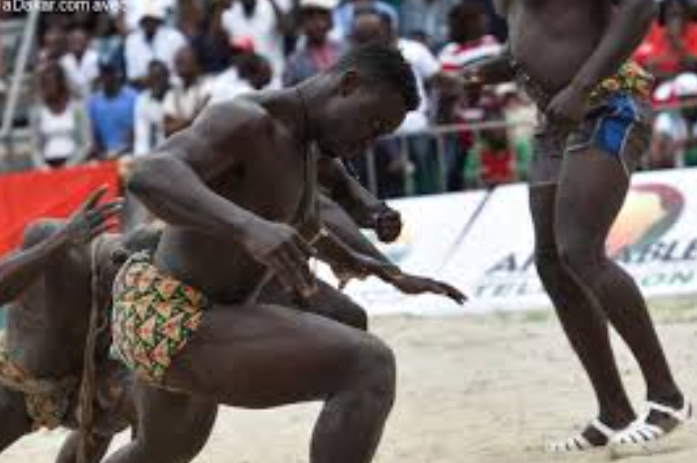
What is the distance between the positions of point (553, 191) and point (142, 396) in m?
2.08

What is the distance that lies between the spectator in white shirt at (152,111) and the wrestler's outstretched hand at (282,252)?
388 inches

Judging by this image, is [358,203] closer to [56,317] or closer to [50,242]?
[50,242]

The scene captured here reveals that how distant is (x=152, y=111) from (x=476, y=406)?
650 centimetres

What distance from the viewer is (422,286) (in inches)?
213

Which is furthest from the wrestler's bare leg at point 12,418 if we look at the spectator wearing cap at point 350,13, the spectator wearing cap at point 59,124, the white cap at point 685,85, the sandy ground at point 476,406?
the spectator wearing cap at point 59,124

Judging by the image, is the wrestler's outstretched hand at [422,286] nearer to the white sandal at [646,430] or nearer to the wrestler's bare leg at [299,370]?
the wrestler's bare leg at [299,370]

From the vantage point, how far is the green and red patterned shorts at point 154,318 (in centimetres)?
502

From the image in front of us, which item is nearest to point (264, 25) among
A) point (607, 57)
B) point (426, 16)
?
point (426, 16)

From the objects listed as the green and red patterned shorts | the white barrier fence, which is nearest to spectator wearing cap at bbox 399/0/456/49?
the white barrier fence

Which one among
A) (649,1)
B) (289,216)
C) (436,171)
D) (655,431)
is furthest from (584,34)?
(436,171)

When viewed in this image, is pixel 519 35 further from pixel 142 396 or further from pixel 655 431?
pixel 142 396

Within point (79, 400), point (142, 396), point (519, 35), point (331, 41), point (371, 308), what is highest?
point (519, 35)

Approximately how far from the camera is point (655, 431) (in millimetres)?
6570

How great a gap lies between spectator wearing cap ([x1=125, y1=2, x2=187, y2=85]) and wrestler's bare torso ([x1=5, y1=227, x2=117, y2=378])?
8773 mm
